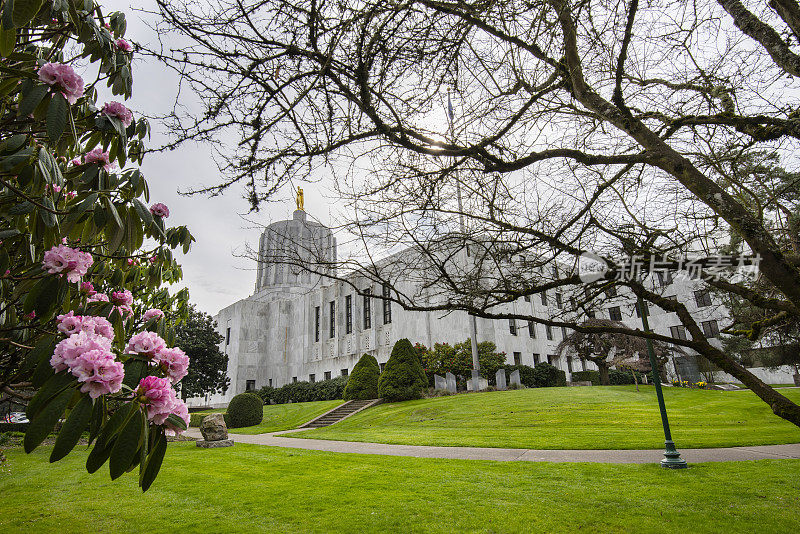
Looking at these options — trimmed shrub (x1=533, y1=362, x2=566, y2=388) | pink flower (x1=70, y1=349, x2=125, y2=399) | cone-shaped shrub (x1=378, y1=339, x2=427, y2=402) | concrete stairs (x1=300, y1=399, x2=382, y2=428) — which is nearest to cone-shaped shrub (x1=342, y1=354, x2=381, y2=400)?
concrete stairs (x1=300, y1=399, x2=382, y2=428)

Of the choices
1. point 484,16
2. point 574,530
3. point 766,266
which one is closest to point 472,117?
point 484,16

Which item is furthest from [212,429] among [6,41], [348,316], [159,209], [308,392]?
[348,316]

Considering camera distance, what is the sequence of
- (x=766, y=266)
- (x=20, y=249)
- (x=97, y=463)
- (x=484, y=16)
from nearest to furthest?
1. (x=97, y=463)
2. (x=20, y=249)
3. (x=766, y=266)
4. (x=484, y=16)

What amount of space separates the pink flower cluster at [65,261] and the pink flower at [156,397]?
30.3 inches

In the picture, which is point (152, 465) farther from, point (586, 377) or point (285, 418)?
point (586, 377)

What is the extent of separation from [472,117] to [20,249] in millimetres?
4094

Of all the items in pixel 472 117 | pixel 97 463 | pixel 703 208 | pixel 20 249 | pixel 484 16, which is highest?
pixel 484 16

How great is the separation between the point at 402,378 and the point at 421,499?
55.8 feet

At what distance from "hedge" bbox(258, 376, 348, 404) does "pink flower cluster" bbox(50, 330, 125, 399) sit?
29.6m

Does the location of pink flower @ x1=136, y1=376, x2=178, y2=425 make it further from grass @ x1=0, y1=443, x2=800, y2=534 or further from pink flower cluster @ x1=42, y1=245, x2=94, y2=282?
grass @ x1=0, y1=443, x2=800, y2=534

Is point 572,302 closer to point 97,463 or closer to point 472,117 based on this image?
point 472,117

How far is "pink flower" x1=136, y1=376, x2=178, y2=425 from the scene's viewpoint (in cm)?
184

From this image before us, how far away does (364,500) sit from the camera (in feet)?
19.3

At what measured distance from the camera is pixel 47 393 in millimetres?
1601
